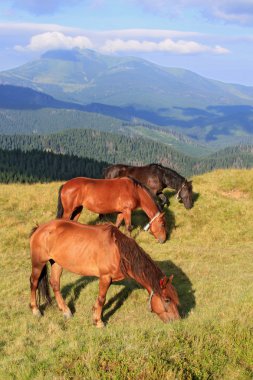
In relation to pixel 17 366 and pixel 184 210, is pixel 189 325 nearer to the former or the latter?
pixel 17 366

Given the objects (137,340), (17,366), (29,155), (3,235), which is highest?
(137,340)

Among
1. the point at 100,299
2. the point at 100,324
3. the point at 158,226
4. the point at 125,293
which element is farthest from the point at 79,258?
the point at 158,226

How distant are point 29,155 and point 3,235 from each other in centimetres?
16986

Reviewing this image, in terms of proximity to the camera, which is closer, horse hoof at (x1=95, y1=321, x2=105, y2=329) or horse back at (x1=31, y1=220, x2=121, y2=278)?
horse back at (x1=31, y1=220, x2=121, y2=278)

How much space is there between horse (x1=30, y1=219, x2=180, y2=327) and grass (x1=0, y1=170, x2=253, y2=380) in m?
0.48

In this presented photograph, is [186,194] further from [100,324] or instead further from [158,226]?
[100,324]

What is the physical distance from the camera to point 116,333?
25.9 ft

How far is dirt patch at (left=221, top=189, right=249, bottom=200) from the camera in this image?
22.7 m

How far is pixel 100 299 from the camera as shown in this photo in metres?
9.55

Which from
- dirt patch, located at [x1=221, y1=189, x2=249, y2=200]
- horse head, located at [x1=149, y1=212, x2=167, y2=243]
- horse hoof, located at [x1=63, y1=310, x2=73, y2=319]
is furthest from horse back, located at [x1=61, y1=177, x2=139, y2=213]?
dirt patch, located at [x1=221, y1=189, x2=249, y2=200]

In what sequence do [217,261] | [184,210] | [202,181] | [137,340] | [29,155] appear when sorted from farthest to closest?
[29,155], [202,181], [184,210], [217,261], [137,340]

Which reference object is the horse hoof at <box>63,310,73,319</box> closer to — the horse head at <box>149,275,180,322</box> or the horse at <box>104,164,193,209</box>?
the horse head at <box>149,275,180,322</box>

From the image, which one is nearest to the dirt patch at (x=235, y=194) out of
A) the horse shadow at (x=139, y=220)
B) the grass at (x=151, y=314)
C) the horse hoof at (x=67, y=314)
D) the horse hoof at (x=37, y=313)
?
the grass at (x=151, y=314)

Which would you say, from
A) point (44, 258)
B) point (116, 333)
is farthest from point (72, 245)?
point (116, 333)
